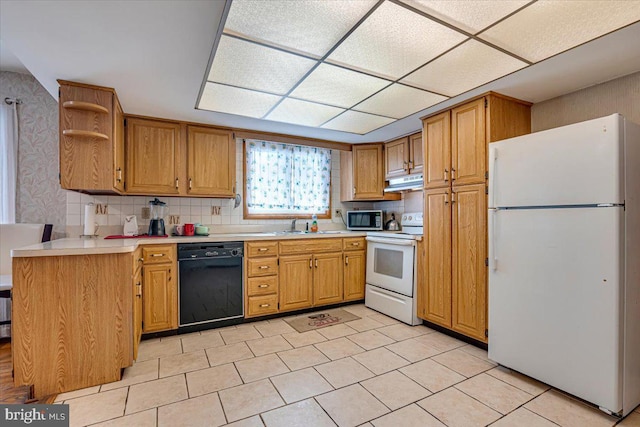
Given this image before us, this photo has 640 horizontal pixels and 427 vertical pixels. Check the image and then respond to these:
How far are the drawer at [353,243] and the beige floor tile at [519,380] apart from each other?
1929 millimetres

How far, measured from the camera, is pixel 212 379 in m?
2.09

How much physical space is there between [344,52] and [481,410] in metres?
2.31

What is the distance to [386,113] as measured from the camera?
118 inches

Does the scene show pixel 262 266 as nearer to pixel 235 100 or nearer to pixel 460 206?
pixel 235 100

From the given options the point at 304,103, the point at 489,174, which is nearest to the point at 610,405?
the point at 489,174

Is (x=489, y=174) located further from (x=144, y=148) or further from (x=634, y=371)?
(x=144, y=148)

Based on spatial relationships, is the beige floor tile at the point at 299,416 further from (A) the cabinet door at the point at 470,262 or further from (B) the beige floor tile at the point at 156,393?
(A) the cabinet door at the point at 470,262

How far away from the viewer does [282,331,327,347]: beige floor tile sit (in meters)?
2.69

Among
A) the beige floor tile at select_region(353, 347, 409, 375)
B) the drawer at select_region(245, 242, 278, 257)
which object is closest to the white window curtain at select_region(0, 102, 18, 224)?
the drawer at select_region(245, 242, 278, 257)

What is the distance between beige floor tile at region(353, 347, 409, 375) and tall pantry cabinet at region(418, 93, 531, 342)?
2.42ft

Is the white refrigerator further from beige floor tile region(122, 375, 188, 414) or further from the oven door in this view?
beige floor tile region(122, 375, 188, 414)

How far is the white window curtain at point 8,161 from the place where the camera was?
114 inches

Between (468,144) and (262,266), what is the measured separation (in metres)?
2.35

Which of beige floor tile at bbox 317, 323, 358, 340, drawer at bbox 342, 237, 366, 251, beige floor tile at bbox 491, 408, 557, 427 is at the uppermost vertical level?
drawer at bbox 342, 237, 366, 251
